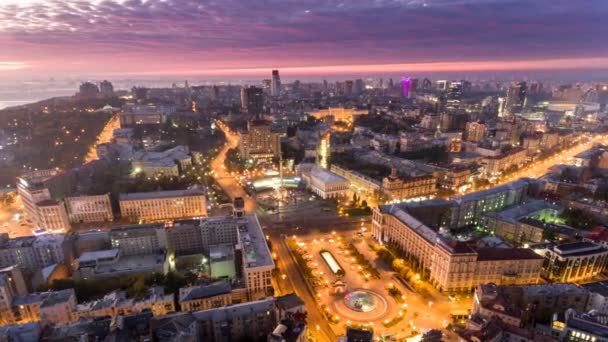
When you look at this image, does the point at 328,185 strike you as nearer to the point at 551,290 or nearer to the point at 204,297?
the point at 204,297

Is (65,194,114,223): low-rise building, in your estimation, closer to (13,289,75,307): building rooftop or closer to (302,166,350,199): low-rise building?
(13,289,75,307): building rooftop

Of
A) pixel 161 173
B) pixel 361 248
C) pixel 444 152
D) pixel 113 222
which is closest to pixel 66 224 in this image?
pixel 113 222

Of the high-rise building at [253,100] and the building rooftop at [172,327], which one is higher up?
the high-rise building at [253,100]

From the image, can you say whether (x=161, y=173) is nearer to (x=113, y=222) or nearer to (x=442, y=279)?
(x=113, y=222)

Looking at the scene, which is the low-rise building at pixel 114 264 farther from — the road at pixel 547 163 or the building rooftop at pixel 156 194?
the road at pixel 547 163

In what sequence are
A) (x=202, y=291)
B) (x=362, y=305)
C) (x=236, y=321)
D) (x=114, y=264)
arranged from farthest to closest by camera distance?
(x=114, y=264) < (x=362, y=305) < (x=202, y=291) < (x=236, y=321)

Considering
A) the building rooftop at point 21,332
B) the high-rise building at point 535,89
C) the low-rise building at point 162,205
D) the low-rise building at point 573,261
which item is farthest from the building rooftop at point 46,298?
the high-rise building at point 535,89

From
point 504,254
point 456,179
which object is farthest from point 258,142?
point 504,254
